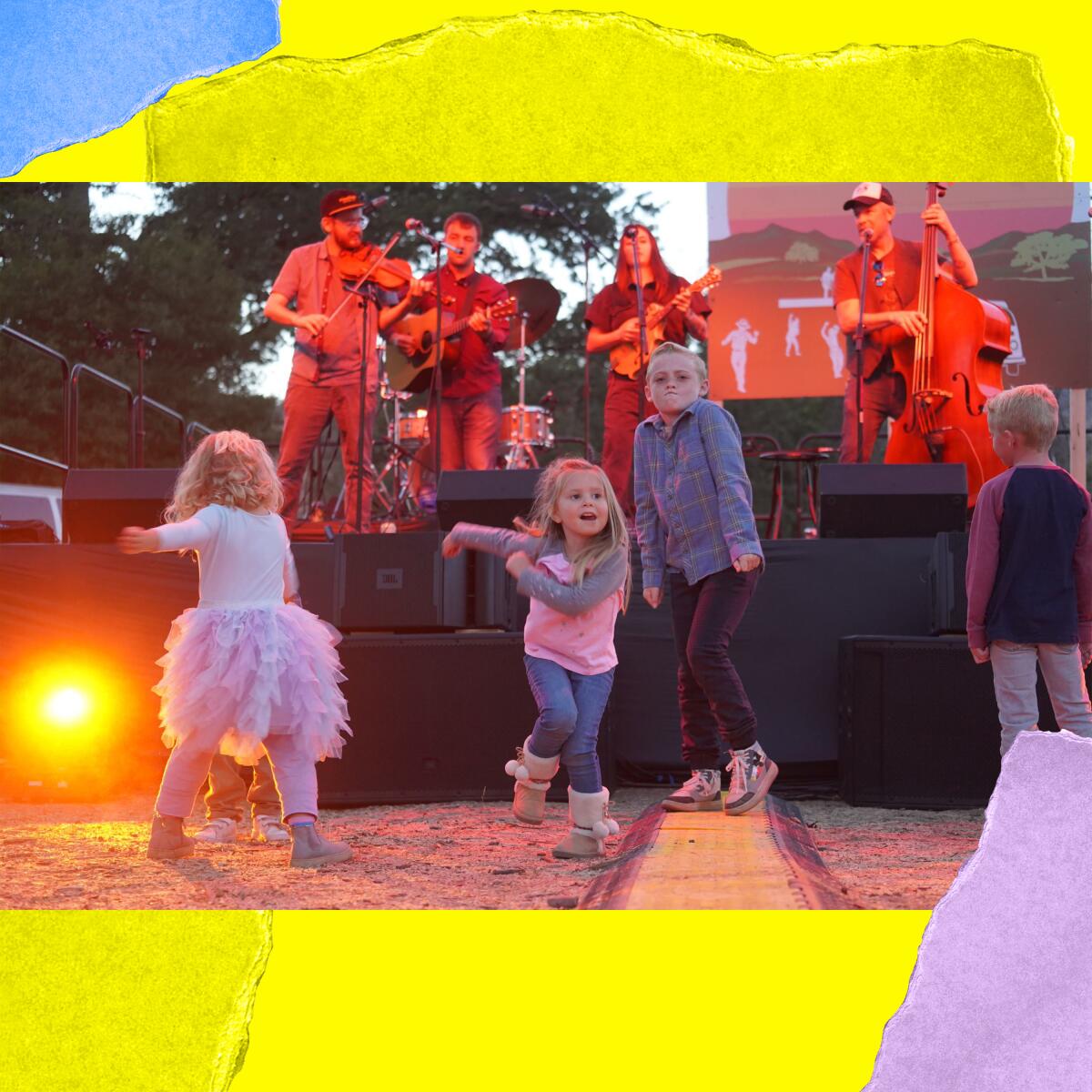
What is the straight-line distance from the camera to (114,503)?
5332mm

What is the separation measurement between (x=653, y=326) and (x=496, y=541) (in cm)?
209

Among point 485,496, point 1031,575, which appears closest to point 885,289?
point 485,496

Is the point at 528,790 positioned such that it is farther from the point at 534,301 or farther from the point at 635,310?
the point at 534,301

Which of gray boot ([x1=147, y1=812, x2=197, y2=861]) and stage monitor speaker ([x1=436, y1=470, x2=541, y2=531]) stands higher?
stage monitor speaker ([x1=436, y1=470, x2=541, y2=531])

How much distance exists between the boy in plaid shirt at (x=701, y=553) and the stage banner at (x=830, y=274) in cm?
82

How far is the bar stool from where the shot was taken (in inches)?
261

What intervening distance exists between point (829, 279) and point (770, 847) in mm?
3633

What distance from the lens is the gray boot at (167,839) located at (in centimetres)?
379

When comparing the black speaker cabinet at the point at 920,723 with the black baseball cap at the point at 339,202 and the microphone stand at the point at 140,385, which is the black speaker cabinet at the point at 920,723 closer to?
the black baseball cap at the point at 339,202

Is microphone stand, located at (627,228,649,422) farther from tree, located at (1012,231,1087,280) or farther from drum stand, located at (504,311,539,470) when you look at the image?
drum stand, located at (504,311,539,470)

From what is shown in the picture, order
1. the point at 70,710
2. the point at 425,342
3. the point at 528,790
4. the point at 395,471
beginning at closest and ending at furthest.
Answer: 1. the point at 528,790
2. the point at 70,710
3. the point at 425,342
4. the point at 395,471

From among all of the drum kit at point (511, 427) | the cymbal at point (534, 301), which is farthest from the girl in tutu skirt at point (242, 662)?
the cymbal at point (534, 301)

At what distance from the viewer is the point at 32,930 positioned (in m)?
3.24

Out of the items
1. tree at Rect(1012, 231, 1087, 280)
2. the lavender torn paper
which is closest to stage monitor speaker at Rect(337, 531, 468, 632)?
the lavender torn paper
